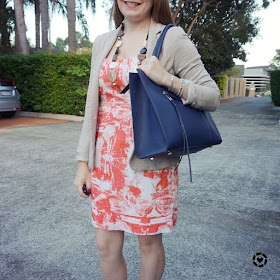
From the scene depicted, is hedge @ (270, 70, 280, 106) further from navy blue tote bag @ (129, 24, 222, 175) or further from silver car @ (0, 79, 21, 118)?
navy blue tote bag @ (129, 24, 222, 175)

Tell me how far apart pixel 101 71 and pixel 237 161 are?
4.35 metres

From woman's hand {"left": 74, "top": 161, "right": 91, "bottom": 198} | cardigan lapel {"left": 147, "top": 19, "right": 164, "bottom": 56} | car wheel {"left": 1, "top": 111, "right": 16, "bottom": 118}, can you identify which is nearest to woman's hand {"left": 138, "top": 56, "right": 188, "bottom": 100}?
cardigan lapel {"left": 147, "top": 19, "right": 164, "bottom": 56}

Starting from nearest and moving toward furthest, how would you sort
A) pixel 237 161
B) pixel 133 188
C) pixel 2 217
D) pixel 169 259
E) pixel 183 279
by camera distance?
pixel 133 188, pixel 183 279, pixel 169 259, pixel 2 217, pixel 237 161

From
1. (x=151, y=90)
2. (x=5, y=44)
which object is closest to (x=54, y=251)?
(x=151, y=90)

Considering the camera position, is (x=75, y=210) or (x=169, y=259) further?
(x=75, y=210)

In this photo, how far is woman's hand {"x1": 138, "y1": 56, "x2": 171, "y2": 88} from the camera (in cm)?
123

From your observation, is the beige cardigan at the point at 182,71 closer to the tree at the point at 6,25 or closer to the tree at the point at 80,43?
the tree at the point at 80,43

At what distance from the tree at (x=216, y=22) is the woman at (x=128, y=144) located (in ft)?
55.0

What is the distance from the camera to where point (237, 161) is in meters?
5.36

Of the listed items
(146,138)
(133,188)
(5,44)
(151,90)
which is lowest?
(133,188)

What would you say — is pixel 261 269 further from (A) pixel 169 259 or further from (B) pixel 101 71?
(B) pixel 101 71

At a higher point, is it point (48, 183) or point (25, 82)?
point (25, 82)

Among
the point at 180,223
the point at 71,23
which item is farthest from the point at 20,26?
the point at 180,223

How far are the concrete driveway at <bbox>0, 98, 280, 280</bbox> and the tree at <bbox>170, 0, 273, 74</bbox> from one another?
13.7 meters
